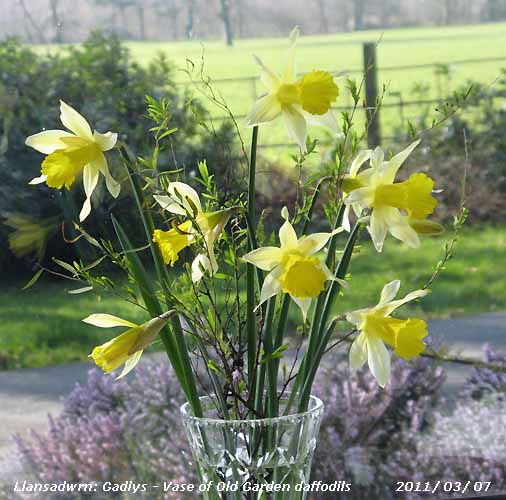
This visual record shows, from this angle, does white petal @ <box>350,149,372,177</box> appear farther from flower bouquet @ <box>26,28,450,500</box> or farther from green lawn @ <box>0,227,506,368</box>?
green lawn @ <box>0,227,506,368</box>

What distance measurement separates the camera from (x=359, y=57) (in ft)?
5.58

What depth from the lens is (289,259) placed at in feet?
2.78

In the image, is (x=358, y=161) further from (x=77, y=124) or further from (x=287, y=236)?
(x=77, y=124)

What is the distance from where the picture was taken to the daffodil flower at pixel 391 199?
33.4 inches

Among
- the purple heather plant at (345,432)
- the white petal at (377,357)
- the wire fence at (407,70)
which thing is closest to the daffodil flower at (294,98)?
the white petal at (377,357)

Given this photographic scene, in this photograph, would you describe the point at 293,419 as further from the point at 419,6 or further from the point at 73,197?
the point at 419,6

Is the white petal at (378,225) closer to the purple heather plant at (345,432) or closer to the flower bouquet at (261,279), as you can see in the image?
the flower bouquet at (261,279)

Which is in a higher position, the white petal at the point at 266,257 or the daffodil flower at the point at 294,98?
the daffodil flower at the point at 294,98

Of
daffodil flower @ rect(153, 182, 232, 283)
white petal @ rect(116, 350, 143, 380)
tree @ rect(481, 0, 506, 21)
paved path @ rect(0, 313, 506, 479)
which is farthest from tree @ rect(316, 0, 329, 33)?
white petal @ rect(116, 350, 143, 380)

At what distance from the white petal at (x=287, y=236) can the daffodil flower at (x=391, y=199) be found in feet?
0.19

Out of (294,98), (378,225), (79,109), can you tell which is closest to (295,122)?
(294,98)

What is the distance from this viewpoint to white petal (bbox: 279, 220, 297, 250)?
855 millimetres

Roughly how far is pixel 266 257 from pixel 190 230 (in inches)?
3.3

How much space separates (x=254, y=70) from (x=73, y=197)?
39 centimetres
